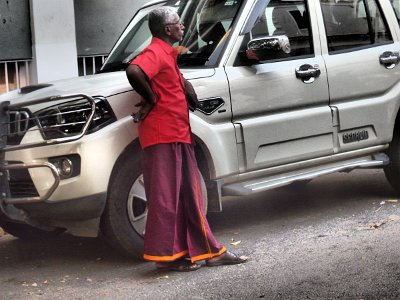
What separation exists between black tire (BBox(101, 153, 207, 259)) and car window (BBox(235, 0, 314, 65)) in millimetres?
1423

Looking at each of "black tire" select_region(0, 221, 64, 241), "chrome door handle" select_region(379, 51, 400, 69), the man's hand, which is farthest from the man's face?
"chrome door handle" select_region(379, 51, 400, 69)

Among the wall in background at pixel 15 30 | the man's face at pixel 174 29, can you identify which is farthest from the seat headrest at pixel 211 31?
the wall in background at pixel 15 30

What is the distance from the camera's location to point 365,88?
714 cm

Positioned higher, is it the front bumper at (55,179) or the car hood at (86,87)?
the car hood at (86,87)

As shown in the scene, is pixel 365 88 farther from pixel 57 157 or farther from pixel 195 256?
pixel 57 157

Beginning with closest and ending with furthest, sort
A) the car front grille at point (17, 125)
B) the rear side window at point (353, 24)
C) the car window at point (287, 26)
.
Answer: the car front grille at point (17, 125)
the car window at point (287, 26)
the rear side window at point (353, 24)

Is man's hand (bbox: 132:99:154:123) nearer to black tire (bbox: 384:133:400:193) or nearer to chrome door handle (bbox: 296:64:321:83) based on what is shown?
chrome door handle (bbox: 296:64:321:83)

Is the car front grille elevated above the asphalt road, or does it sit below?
above

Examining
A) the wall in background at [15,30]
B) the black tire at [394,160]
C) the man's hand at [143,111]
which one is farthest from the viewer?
the wall in background at [15,30]

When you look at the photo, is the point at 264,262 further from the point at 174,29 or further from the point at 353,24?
the point at 353,24

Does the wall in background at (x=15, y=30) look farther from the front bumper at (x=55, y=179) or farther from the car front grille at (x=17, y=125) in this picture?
the front bumper at (x=55, y=179)

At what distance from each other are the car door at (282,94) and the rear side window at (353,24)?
7.8 inches

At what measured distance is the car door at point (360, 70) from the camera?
7008 millimetres

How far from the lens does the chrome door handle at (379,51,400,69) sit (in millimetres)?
7286
